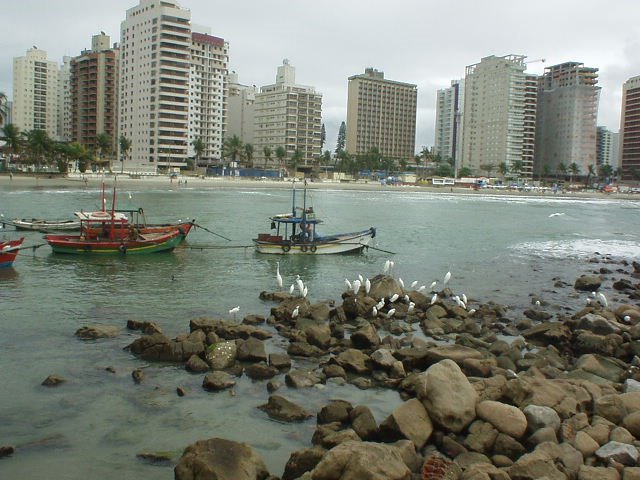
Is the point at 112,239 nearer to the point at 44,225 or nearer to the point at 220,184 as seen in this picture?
the point at 44,225

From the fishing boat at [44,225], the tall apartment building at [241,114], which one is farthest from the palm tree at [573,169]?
the fishing boat at [44,225]

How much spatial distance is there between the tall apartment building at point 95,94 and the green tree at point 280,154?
1432 inches

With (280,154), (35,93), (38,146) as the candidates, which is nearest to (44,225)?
(38,146)

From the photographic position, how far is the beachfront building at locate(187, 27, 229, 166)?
136 m

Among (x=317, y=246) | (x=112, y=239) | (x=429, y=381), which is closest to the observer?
(x=429, y=381)

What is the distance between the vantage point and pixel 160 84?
127812 millimetres

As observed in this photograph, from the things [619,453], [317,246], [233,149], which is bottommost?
[619,453]

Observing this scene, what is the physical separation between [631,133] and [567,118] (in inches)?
803

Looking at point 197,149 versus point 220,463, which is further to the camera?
point 197,149

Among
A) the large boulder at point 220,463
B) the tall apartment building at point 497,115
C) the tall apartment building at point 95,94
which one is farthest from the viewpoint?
the tall apartment building at point 497,115

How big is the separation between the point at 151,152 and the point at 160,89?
41.5 ft

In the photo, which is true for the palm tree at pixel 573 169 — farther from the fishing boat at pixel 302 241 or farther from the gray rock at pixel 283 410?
the gray rock at pixel 283 410

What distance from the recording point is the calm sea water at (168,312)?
34.3 feet

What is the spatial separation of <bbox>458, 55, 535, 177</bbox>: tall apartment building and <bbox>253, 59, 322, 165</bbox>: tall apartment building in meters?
51.0
